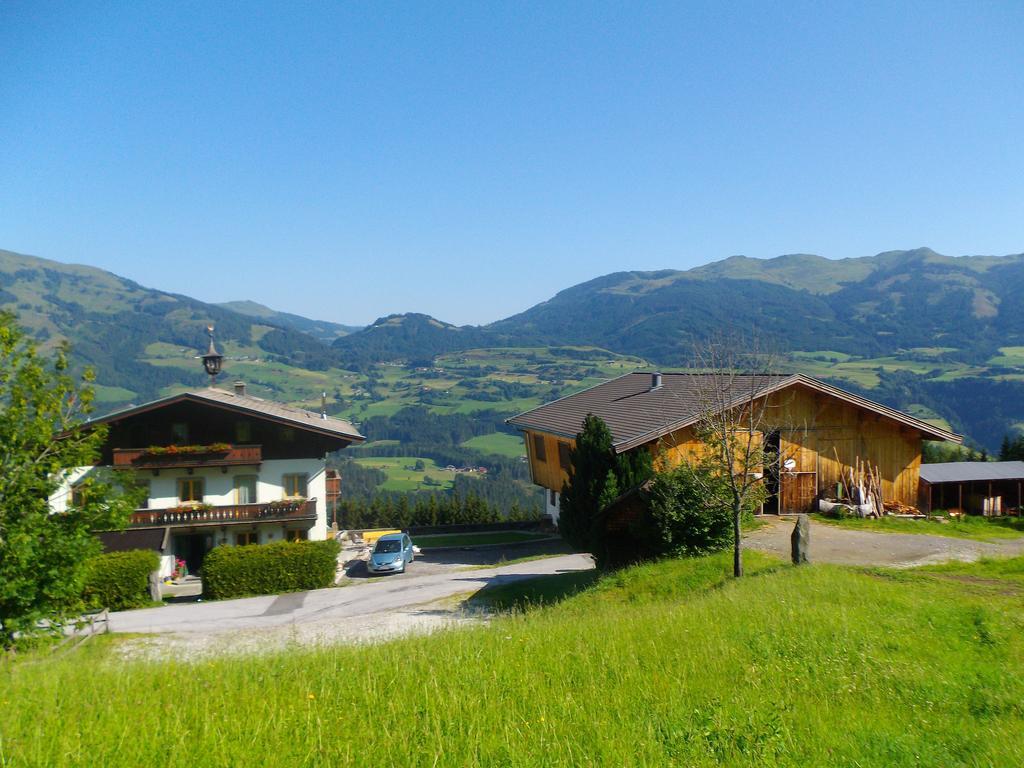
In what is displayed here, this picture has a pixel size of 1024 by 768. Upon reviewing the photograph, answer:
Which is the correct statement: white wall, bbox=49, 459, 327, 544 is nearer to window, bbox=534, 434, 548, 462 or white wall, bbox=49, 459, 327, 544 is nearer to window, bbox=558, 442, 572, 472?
window, bbox=534, 434, 548, 462

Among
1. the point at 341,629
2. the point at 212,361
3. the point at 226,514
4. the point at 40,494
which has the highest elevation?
the point at 212,361

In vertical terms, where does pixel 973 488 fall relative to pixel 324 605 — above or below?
above

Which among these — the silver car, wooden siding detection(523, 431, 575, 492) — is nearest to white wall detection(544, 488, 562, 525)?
wooden siding detection(523, 431, 575, 492)

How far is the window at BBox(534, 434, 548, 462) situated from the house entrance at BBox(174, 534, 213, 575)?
1653cm

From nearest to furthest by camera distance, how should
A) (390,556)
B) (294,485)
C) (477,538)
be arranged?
(390,556) → (294,485) → (477,538)

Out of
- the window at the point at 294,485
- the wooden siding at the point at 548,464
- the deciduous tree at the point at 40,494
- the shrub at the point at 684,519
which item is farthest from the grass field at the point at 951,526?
the window at the point at 294,485

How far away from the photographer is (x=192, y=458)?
33656 mm

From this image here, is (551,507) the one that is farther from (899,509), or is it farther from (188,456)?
(188,456)

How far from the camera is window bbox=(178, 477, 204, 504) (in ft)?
112

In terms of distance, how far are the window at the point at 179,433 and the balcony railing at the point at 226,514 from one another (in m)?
3.45

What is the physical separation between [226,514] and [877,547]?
89.6 ft

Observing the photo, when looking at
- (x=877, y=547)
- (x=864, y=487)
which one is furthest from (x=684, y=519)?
(x=864, y=487)

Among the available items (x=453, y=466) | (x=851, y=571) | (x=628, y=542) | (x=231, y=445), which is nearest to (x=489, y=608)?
(x=628, y=542)

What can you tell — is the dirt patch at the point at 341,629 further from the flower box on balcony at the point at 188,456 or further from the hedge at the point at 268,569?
the flower box on balcony at the point at 188,456
